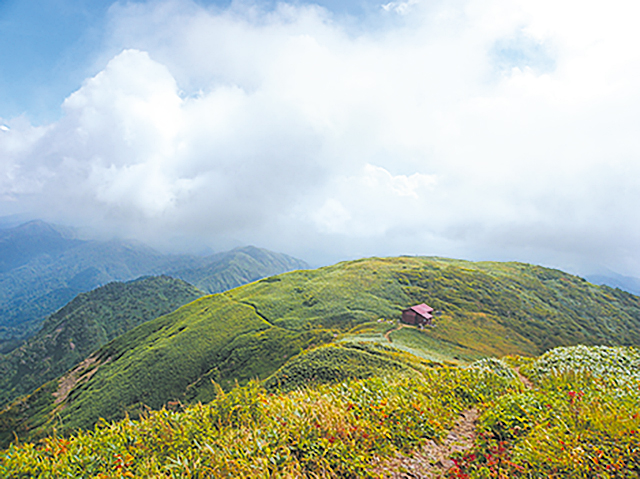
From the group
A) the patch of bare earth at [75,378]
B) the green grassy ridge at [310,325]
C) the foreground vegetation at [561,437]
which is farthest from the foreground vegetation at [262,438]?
the patch of bare earth at [75,378]

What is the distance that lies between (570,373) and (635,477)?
8277 millimetres

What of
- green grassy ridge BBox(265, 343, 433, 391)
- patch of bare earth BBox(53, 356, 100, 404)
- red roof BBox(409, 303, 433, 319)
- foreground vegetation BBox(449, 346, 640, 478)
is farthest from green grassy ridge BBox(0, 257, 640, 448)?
foreground vegetation BBox(449, 346, 640, 478)

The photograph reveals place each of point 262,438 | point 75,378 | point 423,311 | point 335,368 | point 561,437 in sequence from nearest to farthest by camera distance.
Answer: point 561,437 → point 262,438 → point 335,368 → point 423,311 → point 75,378

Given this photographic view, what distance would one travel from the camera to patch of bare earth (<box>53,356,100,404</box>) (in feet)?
264

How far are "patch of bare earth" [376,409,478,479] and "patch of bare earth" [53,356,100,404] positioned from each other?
102309 mm

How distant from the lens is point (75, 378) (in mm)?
89438

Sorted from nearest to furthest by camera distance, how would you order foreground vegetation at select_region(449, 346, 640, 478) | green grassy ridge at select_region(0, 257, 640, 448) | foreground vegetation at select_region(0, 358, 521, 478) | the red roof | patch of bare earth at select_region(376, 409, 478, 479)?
1. foreground vegetation at select_region(449, 346, 640, 478)
2. foreground vegetation at select_region(0, 358, 521, 478)
3. patch of bare earth at select_region(376, 409, 478, 479)
4. green grassy ridge at select_region(0, 257, 640, 448)
5. the red roof

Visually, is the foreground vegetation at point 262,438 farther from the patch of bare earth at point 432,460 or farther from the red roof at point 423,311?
the red roof at point 423,311

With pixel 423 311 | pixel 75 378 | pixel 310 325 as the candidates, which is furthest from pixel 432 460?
pixel 75 378

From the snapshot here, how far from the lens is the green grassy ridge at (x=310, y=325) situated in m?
56.5

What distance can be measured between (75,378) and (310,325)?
77713mm

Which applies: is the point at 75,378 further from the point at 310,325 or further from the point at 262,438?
the point at 262,438

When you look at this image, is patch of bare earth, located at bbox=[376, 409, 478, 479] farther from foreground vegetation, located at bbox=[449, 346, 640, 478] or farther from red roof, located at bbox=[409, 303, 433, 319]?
red roof, located at bbox=[409, 303, 433, 319]

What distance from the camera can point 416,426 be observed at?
6.70 m
